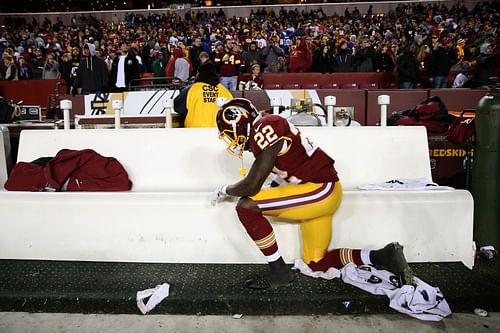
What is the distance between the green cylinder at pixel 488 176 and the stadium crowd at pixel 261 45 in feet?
11.3

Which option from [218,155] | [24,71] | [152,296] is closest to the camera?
[152,296]

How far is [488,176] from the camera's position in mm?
3799

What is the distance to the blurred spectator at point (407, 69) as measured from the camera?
9906 millimetres

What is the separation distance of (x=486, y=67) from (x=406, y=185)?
655cm

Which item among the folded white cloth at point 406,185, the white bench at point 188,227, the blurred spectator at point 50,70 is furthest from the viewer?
the blurred spectator at point 50,70

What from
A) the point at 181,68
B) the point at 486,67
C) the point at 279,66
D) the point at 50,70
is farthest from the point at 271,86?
the point at 50,70

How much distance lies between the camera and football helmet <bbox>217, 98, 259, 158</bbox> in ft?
9.19

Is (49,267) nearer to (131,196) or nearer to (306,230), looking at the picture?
(131,196)

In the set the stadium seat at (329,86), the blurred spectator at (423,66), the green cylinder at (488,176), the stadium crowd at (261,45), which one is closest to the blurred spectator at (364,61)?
the stadium crowd at (261,45)

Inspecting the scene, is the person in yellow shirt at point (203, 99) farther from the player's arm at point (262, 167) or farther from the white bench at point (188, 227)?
the player's arm at point (262, 167)

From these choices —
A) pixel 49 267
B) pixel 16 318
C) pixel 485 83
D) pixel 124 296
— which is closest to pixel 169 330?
pixel 124 296

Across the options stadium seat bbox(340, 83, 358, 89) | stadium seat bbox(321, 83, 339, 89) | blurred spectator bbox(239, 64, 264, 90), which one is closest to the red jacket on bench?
blurred spectator bbox(239, 64, 264, 90)

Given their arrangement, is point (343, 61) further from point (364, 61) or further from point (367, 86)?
point (367, 86)

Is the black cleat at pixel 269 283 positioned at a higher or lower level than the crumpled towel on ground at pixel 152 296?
higher
